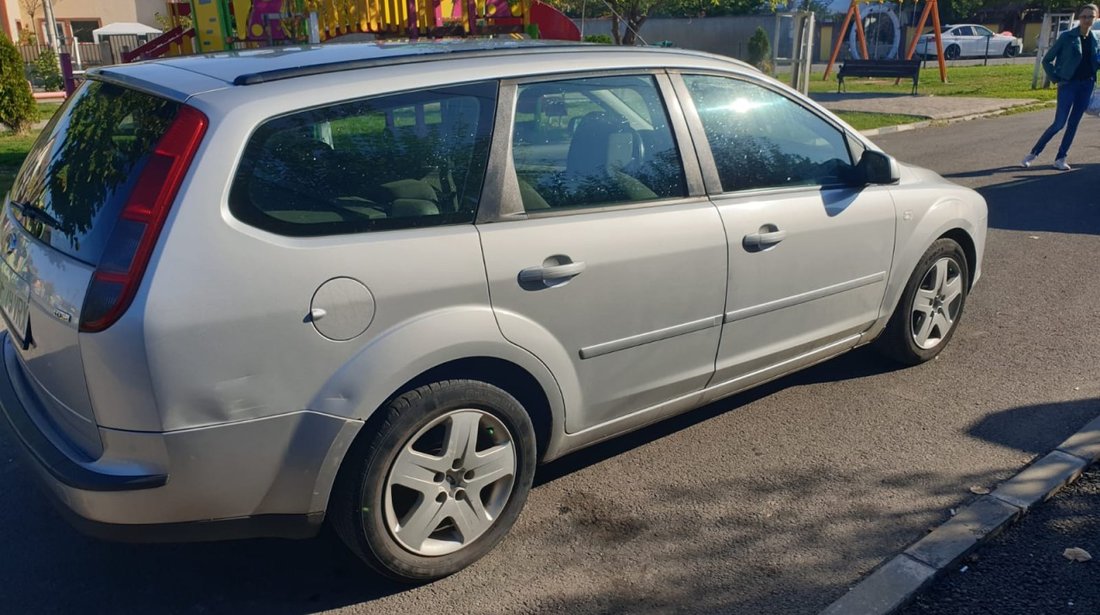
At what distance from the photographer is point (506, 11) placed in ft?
34.0

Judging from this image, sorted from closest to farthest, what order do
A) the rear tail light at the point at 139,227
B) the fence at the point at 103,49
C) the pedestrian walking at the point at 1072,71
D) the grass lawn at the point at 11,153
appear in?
the rear tail light at the point at 139,227, the grass lawn at the point at 11,153, the pedestrian walking at the point at 1072,71, the fence at the point at 103,49

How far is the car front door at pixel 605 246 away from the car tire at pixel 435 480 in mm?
273

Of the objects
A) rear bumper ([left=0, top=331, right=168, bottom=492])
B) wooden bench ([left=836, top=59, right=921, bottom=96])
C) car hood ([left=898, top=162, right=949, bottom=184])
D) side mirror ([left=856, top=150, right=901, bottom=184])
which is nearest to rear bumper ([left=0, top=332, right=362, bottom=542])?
rear bumper ([left=0, top=331, right=168, bottom=492])

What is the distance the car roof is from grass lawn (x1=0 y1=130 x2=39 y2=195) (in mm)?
6283

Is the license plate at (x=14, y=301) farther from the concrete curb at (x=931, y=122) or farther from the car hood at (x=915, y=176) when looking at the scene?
the concrete curb at (x=931, y=122)

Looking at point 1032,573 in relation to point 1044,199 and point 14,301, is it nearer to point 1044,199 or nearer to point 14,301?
point 14,301

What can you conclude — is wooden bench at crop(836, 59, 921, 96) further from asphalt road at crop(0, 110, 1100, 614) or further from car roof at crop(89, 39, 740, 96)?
car roof at crop(89, 39, 740, 96)

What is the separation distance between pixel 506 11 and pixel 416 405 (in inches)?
324

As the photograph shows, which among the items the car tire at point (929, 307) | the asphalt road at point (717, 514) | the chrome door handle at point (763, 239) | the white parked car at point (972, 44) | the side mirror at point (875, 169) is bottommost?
the white parked car at point (972, 44)

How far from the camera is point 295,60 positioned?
10.8 feet

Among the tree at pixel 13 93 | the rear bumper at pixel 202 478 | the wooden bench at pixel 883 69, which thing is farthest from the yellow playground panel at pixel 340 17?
the wooden bench at pixel 883 69

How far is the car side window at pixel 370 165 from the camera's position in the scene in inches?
111

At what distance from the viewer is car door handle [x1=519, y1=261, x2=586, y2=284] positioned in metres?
3.21

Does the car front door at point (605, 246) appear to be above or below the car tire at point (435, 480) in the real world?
above
